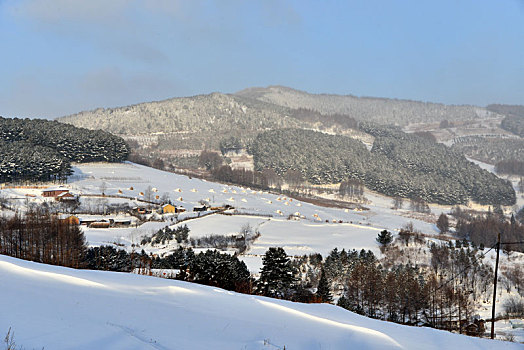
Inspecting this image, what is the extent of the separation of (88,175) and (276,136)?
99259 millimetres

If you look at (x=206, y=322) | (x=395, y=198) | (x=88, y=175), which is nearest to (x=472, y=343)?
(x=206, y=322)

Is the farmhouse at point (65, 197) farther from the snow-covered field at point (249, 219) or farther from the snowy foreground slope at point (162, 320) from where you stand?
the snowy foreground slope at point (162, 320)

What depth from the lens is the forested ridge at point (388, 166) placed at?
404 feet

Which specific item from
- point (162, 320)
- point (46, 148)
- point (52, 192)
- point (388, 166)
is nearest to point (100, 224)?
point (52, 192)

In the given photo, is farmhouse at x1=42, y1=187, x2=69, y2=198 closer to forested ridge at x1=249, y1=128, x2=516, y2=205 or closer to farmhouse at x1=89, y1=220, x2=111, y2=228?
farmhouse at x1=89, y1=220, x2=111, y2=228

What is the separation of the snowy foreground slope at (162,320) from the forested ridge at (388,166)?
115700mm

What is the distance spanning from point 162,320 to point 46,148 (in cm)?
6991

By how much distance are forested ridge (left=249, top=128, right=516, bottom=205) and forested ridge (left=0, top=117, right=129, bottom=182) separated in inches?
2538

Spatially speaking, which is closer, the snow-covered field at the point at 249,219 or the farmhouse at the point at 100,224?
the snow-covered field at the point at 249,219

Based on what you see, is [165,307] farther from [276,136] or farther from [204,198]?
[276,136]

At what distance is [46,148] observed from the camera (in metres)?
70.0

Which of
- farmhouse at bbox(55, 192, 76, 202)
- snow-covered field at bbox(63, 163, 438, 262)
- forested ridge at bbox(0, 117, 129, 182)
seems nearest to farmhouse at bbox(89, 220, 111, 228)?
snow-covered field at bbox(63, 163, 438, 262)

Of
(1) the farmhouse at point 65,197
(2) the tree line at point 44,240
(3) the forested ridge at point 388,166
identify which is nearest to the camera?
(2) the tree line at point 44,240

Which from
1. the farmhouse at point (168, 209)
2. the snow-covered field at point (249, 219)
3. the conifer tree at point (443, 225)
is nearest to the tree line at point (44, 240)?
the snow-covered field at point (249, 219)
